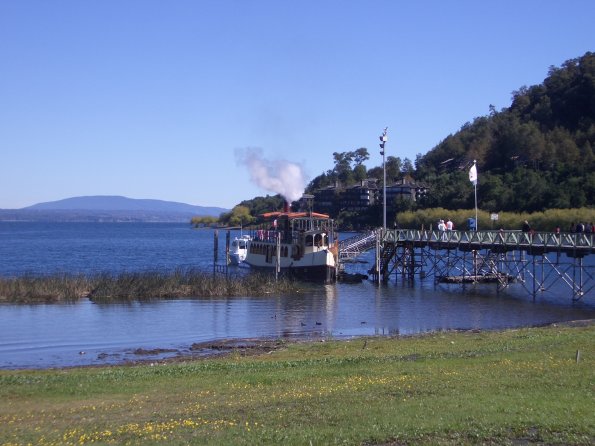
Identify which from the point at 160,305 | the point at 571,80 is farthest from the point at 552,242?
the point at 571,80

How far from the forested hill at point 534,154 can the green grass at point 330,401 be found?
96674 mm

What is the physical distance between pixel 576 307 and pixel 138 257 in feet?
251

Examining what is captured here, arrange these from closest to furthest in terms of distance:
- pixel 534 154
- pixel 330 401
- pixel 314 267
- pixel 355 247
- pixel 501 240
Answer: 1. pixel 330 401
2. pixel 501 240
3. pixel 314 267
4. pixel 355 247
5. pixel 534 154

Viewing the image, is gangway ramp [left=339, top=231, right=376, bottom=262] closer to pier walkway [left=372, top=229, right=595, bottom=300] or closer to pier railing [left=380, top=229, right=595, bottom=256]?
pier walkway [left=372, top=229, right=595, bottom=300]

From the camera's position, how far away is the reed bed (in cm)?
5241

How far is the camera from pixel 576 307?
5209cm

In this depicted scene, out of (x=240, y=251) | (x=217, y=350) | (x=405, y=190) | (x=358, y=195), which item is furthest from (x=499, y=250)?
(x=358, y=195)

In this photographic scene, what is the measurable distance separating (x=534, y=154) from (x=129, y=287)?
4579 inches

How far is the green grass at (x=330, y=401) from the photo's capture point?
48.6ft

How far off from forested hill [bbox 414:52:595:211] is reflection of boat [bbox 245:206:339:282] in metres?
53.5

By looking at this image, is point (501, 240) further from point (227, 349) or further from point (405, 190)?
point (405, 190)

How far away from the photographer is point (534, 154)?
509 ft

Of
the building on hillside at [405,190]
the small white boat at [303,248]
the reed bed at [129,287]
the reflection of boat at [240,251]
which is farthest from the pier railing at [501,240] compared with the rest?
the building on hillside at [405,190]

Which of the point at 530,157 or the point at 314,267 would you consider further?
the point at 530,157
